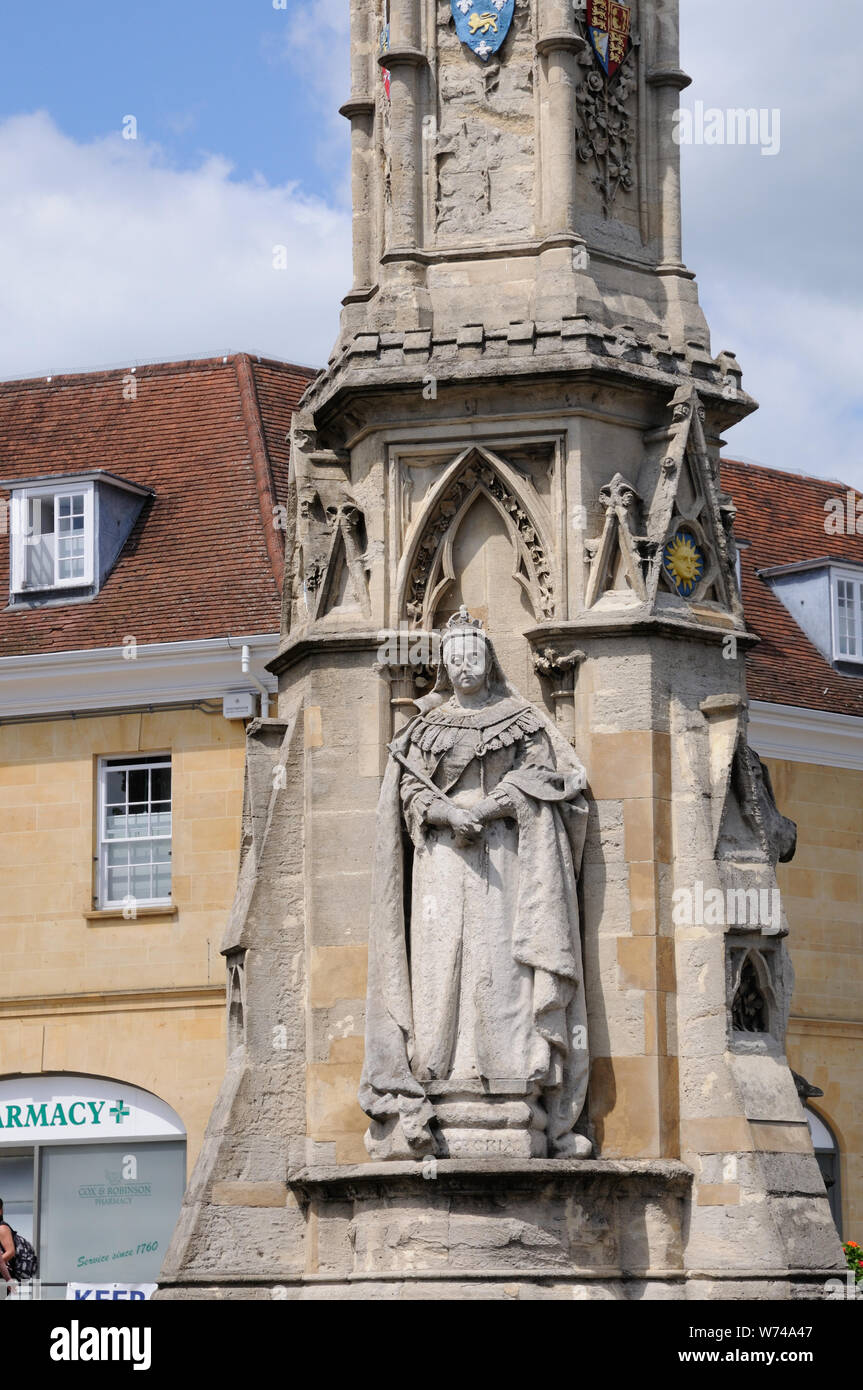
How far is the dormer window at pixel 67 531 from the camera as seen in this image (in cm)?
3098

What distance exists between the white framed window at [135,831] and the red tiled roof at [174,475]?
56.6 inches

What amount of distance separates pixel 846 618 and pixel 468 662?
68.4 feet

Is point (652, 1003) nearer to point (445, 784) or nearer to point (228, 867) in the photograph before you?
point (445, 784)

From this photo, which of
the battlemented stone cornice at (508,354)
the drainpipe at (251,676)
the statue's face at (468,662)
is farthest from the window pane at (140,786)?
the statue's face at (468,662)

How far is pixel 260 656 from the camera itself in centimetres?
2884

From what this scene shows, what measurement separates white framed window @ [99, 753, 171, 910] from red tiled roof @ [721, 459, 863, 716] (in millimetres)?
7059

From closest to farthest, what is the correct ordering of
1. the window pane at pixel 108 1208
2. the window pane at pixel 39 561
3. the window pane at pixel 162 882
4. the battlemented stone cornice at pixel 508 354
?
1. the battlemented stone cornice at pixel 508 354
2. the window pane at pixel 108 1208
3. the window pane at pixel 162 882
4. the window pane at pixel 39 561

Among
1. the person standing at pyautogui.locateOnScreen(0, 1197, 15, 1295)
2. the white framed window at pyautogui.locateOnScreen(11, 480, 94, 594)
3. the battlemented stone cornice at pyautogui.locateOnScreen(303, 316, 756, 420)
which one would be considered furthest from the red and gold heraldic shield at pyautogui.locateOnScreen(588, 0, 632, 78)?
the white framed window at pyautogui.locateOnScreen(11, 480, 94, 594)

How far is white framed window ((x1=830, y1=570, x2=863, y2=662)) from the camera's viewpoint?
34.2 m

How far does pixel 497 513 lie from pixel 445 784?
1641mm

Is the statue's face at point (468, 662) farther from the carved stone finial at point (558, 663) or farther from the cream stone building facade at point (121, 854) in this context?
the cream stone building facade at point (121, 854)

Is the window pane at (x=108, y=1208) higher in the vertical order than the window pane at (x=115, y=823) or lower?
lower

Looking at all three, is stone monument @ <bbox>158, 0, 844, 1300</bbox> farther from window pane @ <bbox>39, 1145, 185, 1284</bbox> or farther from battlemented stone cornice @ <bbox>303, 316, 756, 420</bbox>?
window pane @ <bbox>39, 1145, 185, 1284</bbox>

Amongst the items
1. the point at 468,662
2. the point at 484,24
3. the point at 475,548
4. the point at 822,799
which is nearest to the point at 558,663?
the point at 468,662
